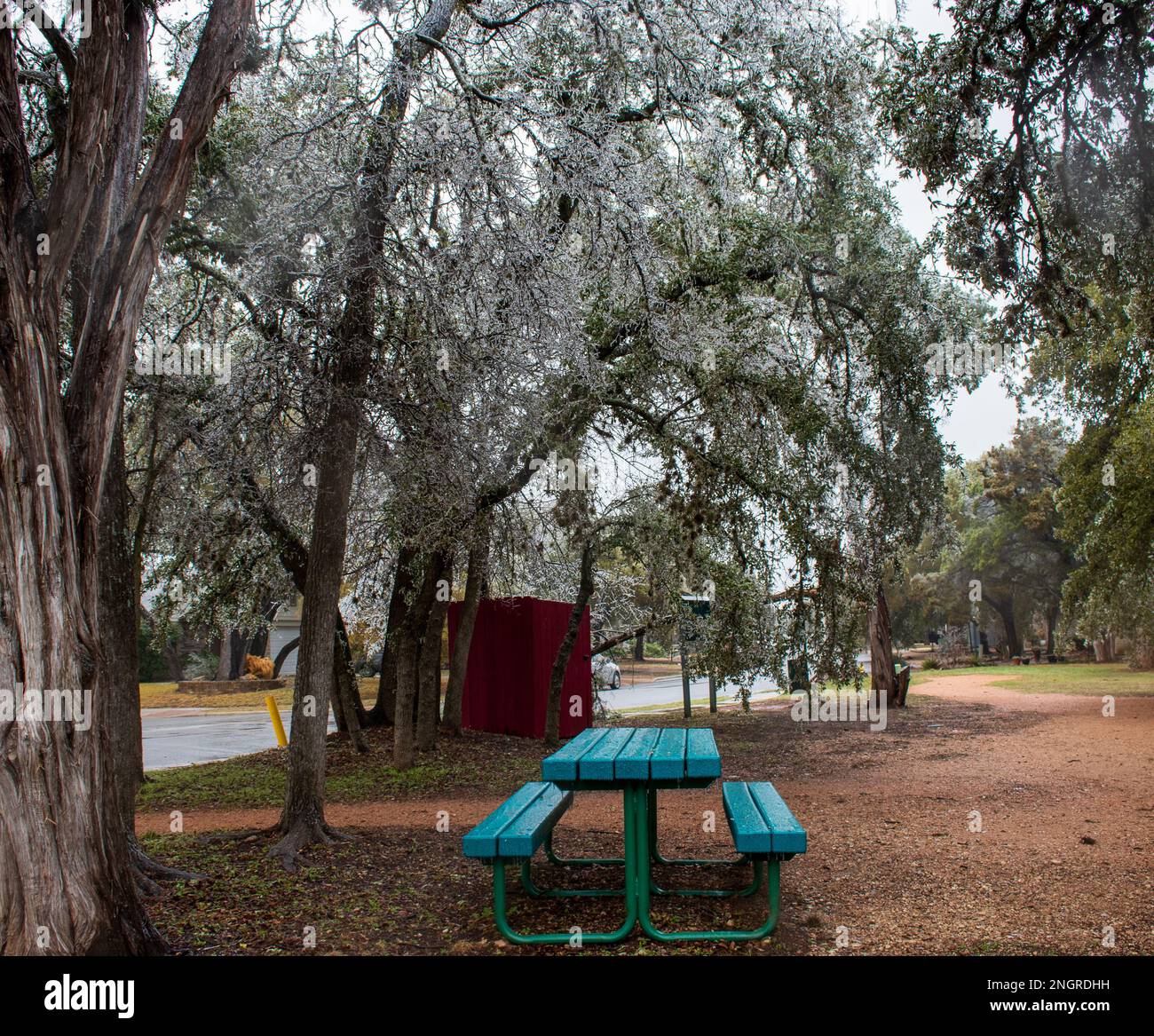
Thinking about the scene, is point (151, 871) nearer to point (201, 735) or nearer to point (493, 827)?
point (493, 827)

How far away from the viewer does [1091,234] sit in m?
7.58

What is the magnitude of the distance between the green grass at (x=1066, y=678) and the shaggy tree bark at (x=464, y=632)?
43.6 ft

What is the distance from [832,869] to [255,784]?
274 inches

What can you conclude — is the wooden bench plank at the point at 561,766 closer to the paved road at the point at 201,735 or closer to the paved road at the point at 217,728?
the paved road at the point at 201,735

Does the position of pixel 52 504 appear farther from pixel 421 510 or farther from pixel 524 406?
pixel 421 510

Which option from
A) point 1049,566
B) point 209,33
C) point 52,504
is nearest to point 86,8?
point 209,33

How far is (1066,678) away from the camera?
84.8ft

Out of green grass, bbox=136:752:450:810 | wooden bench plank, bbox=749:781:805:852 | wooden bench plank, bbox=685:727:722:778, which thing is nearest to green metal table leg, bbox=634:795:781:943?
wooden bench plank, bbox=749:781:805:852

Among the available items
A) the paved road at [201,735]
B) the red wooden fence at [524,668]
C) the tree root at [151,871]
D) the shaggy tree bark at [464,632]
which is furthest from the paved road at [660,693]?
the tree root at [151,871]

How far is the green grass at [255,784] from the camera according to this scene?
9891 millimetres

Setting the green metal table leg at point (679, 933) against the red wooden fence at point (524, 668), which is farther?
the red wooden fence at point (524, 668)

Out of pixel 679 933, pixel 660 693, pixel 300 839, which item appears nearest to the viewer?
pixel 679 933

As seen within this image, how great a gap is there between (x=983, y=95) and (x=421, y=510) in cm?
600

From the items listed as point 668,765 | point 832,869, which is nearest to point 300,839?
point 668,765
